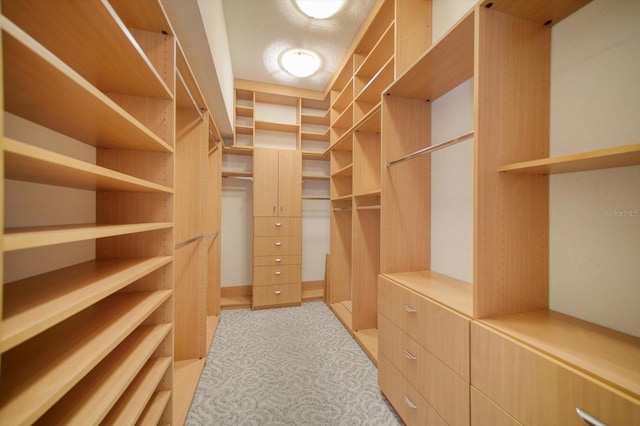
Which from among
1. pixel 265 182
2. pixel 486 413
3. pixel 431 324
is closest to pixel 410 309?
pixel 431 324

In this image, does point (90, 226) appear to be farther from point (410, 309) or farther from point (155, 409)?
point (410, 309)

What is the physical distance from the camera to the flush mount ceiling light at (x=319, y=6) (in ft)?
5.89

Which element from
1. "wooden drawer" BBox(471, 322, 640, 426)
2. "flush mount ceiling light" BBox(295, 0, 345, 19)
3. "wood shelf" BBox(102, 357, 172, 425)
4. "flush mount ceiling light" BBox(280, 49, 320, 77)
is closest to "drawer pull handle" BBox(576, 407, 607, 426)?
"wooden drawer" BBox(471, 322, 640, 426)

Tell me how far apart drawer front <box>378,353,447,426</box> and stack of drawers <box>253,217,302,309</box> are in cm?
174

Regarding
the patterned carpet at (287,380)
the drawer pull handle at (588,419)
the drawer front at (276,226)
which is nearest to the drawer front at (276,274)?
the drawer front at (276,226)

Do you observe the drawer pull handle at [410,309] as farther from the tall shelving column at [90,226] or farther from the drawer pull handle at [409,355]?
the tall shelving column at [90,226]

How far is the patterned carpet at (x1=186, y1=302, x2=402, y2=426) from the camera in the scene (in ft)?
4.83

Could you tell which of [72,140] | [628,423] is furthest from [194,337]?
[628,423]

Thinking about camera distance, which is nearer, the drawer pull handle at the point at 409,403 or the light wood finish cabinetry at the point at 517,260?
the light wood finish cabinetry at the point at 517,260

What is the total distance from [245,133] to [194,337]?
2.63m

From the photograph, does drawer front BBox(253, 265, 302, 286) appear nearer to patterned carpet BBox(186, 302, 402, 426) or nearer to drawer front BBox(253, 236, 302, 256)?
drawer front BBox(253, 236, 302, 256)

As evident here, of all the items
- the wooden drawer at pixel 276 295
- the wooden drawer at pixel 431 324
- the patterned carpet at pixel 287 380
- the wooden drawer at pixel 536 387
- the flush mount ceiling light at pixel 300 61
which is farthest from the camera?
the wooden drawer at pixel 276 295

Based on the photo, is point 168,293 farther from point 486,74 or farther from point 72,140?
point 486,74

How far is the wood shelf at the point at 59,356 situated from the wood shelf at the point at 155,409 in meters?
0.52
